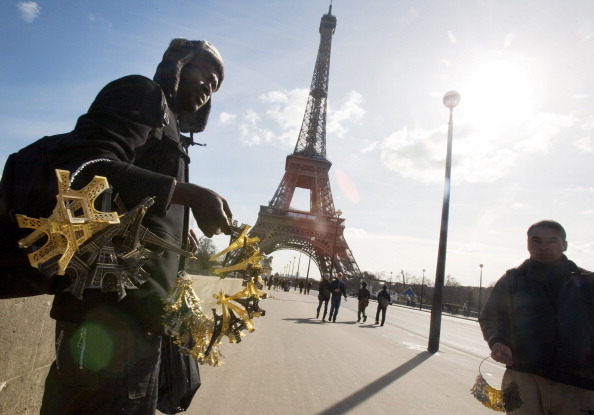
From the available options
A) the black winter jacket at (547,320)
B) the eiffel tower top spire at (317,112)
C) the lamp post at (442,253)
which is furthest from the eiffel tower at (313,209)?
the black winter jacket at (547,320)

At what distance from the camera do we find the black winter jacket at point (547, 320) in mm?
2584

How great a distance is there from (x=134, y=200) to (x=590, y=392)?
304cm

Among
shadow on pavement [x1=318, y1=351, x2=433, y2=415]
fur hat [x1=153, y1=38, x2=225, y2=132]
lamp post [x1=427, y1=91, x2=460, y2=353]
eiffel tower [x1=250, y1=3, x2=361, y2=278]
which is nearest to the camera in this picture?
fur hat [x1=153, y1=38, x2=225, y2=132]

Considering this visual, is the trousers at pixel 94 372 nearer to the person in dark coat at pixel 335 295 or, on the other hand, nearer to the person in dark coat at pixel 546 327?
the person in dark coat at pixel 546 327

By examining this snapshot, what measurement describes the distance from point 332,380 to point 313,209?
42.3 meters

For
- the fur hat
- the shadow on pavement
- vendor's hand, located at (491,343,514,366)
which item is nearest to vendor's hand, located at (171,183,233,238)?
the fur hat

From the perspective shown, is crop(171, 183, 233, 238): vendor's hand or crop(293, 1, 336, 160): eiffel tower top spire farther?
crop(293, 1, 336, 160): eiffel tower top spire

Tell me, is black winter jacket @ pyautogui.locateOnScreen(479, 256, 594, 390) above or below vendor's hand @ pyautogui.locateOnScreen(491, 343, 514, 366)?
above

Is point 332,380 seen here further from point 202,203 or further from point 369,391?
point 202,203

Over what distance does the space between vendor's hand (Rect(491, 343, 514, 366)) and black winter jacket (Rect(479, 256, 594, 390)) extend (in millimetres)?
49

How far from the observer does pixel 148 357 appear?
1.25m

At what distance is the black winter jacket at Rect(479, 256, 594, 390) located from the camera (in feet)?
8.48

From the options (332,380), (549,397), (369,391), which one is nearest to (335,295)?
(332,380)

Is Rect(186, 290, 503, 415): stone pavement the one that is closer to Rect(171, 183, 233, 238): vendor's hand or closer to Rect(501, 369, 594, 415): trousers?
Rect(501, 369, 594, 415): trousers
